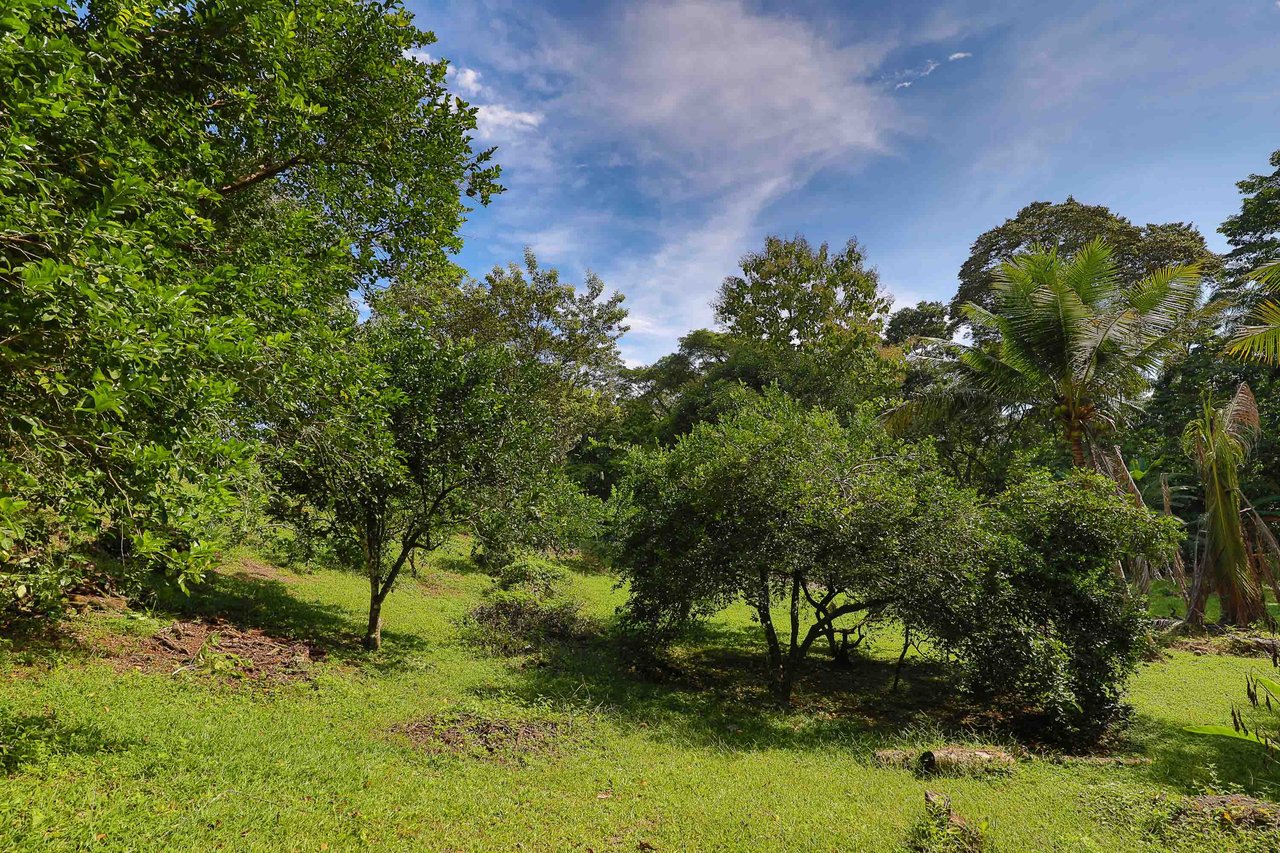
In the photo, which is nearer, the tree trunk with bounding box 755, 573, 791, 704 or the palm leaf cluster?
the tree trunk with bounding box 755, 573, 791, 704

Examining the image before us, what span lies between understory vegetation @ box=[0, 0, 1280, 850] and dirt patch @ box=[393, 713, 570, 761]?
75mm

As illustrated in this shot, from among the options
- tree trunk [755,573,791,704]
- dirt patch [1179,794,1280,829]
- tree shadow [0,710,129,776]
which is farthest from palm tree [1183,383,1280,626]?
tree shadow [0,710,129,776]

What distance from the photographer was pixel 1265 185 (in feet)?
65.0

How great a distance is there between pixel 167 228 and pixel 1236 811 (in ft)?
34.0

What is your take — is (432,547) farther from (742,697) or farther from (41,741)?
(742,697)

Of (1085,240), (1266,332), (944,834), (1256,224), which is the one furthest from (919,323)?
(944,834)

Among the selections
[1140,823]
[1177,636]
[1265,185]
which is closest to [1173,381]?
[1265,185]

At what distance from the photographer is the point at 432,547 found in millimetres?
10578

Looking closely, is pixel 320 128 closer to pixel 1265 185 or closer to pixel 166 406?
pixel 166 406

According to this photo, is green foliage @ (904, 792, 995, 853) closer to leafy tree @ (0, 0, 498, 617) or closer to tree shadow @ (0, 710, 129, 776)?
leafy tree @ (0, 0, 498, 617)

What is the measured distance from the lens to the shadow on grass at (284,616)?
916cm

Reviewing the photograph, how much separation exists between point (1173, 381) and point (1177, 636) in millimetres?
11955

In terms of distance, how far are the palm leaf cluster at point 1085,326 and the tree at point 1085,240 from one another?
1109cm

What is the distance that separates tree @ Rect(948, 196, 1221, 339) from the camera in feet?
80.1
